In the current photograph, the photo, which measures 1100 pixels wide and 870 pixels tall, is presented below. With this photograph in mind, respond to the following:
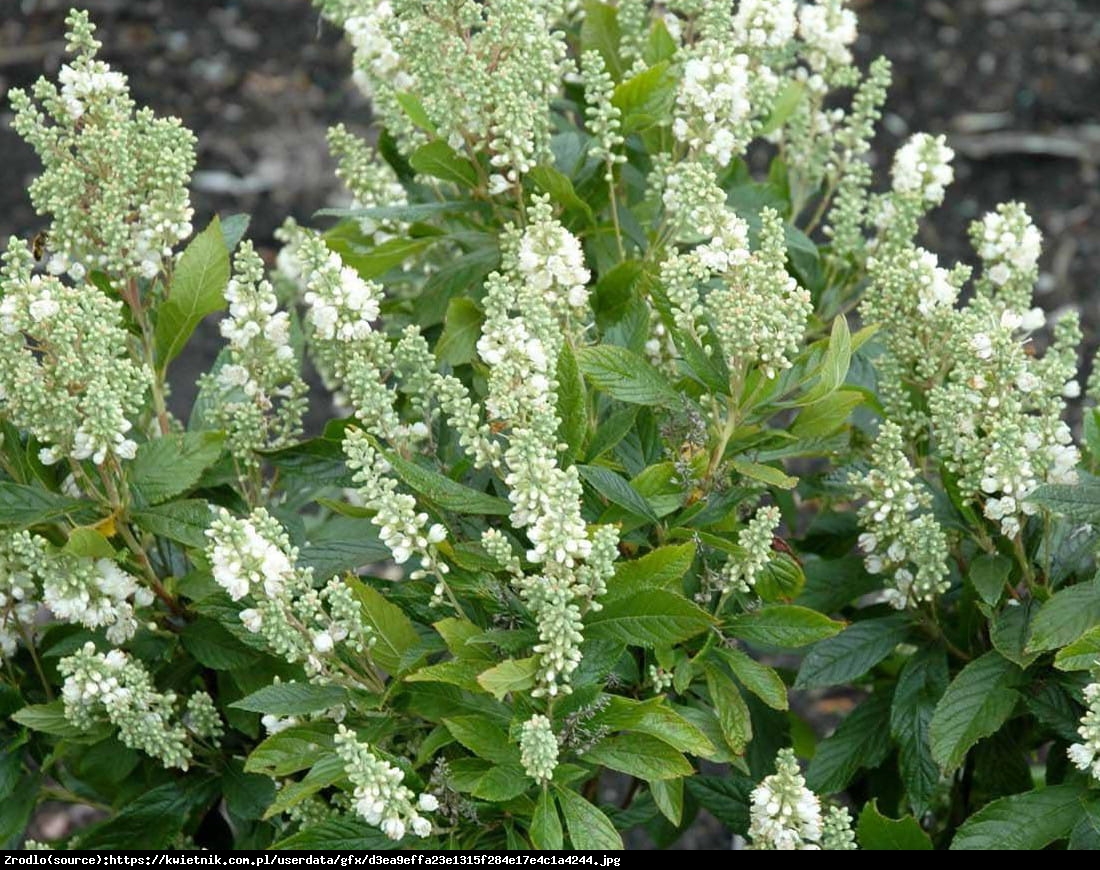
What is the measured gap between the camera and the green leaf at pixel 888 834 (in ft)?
7.73

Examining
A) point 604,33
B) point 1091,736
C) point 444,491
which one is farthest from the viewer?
point 604,33

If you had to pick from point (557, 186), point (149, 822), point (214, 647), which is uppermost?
point (557, 186)

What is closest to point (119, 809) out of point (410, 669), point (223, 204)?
point (410, 669)

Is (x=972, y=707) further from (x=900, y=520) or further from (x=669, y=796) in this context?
(x=669, y=796)

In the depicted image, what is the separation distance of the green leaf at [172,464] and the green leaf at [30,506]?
98 millimetres

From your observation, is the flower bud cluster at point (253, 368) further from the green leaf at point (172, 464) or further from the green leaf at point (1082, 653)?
the green leaf at point (1082, 653)

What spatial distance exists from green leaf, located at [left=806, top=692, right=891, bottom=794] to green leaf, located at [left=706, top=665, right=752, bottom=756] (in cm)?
42

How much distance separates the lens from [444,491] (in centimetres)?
222

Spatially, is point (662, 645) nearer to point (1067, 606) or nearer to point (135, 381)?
point (1067, 606)

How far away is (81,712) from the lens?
2438 mm

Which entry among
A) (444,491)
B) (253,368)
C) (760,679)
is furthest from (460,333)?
(760,679)

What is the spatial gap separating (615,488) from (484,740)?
42 cm

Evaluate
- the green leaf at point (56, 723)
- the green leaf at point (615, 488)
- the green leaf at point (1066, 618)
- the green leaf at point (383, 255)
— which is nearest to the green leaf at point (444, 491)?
the green leaf at point (615, 488)

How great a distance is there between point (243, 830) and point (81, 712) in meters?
0.61
